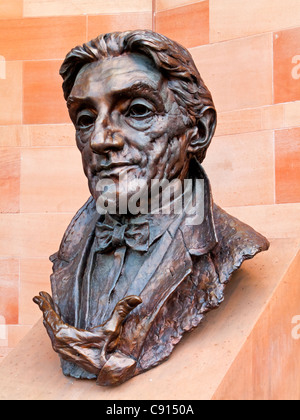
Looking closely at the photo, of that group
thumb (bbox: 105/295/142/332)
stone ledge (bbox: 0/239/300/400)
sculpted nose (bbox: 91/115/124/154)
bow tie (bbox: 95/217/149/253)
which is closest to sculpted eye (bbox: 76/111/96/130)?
sculpted nose (bbox: 91/115/124/154)

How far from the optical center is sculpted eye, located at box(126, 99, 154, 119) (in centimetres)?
360

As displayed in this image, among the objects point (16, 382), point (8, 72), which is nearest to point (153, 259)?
point (16, 382)

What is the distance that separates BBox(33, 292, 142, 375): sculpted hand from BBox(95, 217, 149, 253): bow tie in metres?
0.31

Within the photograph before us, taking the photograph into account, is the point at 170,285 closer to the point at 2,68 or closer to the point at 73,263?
the point at 73,263

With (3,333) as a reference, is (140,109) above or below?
above

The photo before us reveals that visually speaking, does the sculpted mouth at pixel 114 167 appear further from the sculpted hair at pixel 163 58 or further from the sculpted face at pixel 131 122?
the sculpted hair at pixel 163 58

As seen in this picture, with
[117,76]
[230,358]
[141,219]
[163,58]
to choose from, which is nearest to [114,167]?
[141,219]

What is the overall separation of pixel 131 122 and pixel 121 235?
18.2 inches

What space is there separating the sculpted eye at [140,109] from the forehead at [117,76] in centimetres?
7

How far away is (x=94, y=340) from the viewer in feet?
11.2

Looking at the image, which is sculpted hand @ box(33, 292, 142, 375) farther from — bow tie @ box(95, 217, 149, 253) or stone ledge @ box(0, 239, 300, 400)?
bow tie @ box(95, 217, 149, 253)

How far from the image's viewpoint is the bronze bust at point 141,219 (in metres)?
3.50

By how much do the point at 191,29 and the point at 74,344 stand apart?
2736mm

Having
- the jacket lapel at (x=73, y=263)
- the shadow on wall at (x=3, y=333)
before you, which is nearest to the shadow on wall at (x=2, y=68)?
the shadow on wall at (x=3, y=333)
